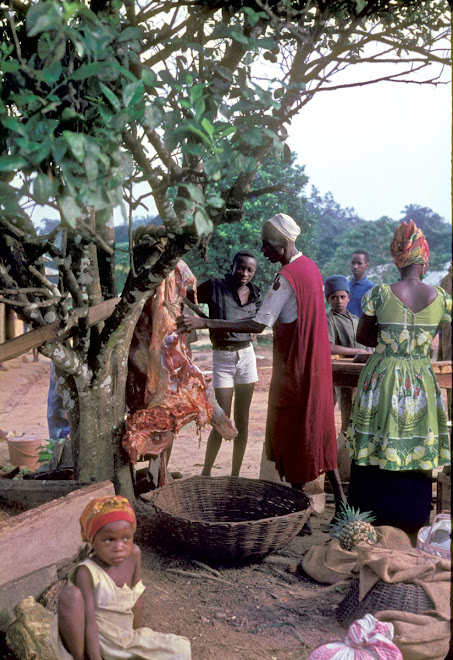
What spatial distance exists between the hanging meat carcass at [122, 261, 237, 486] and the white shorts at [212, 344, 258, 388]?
1081 millimetres

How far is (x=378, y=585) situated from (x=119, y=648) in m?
1.29

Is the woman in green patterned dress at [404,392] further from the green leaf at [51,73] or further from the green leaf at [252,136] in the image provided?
the green leaf at [51,73]

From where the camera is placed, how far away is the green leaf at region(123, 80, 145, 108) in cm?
210

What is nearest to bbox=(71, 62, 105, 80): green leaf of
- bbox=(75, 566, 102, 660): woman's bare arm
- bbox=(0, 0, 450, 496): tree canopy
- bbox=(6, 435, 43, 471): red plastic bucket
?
bbox=(0, 0, 450, 496): tree canopy

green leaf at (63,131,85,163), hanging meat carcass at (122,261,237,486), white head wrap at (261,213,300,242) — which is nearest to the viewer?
green leaf at (63,131,85,163)

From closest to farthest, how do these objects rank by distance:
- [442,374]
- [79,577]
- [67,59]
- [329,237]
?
[79,577] < [67,59] < [442,374] < [329,237]

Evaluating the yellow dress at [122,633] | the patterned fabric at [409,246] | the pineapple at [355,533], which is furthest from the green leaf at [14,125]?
the pineapple at [355,533]

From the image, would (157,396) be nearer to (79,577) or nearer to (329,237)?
(79,577)

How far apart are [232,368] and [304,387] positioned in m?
1.31

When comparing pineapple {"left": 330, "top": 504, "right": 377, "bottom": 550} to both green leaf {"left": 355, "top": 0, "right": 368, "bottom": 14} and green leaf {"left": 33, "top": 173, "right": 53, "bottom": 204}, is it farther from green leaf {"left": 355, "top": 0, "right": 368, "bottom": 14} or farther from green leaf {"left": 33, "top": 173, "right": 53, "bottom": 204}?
green leaf {"left": 355, "top": 0, "right": 368, "bottom": 14}

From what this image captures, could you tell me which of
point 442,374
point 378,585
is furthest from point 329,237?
point 378,585

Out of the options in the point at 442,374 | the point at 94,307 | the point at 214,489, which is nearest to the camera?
the point at 94,307

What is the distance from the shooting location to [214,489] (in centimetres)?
433

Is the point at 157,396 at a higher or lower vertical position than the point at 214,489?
higher
